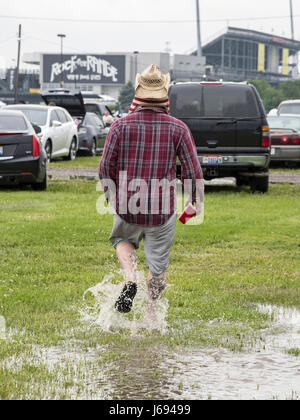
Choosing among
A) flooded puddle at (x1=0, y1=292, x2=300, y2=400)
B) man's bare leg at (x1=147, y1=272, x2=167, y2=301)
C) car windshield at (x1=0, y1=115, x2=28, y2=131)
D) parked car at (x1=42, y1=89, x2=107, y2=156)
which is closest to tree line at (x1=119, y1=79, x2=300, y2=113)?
parked car at (x1=42, y1=89, x2=107, y2=156)

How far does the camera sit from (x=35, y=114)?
24.2m

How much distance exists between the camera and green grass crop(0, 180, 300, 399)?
5887 mm

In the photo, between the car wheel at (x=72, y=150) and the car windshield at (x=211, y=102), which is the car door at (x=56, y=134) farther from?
the car windshield at (x=211, y=102)

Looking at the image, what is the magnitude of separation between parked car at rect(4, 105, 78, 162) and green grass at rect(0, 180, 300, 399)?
9.19m

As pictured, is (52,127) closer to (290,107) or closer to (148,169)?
(290,107)

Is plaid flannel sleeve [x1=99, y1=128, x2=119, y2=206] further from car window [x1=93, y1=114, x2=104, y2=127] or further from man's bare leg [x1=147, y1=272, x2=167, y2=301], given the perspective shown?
car window [x1=93, y1=114, x2=104, y2=127]

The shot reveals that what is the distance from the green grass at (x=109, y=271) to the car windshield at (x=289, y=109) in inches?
630

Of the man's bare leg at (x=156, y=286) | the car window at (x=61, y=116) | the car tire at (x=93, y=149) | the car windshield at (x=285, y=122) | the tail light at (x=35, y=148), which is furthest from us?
the car tire at (x=93, y=149)

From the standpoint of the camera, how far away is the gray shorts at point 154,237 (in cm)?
608

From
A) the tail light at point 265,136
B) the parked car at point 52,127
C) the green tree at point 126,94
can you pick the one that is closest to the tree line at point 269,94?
the green tree at point 126,94

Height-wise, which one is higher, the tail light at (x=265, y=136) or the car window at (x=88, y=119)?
the car window at (x=88, y=119)

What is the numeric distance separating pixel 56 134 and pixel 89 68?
484ft

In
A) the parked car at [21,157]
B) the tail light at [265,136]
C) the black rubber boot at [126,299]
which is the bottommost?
the black rubber boot at [126,299]

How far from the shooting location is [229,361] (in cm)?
547
